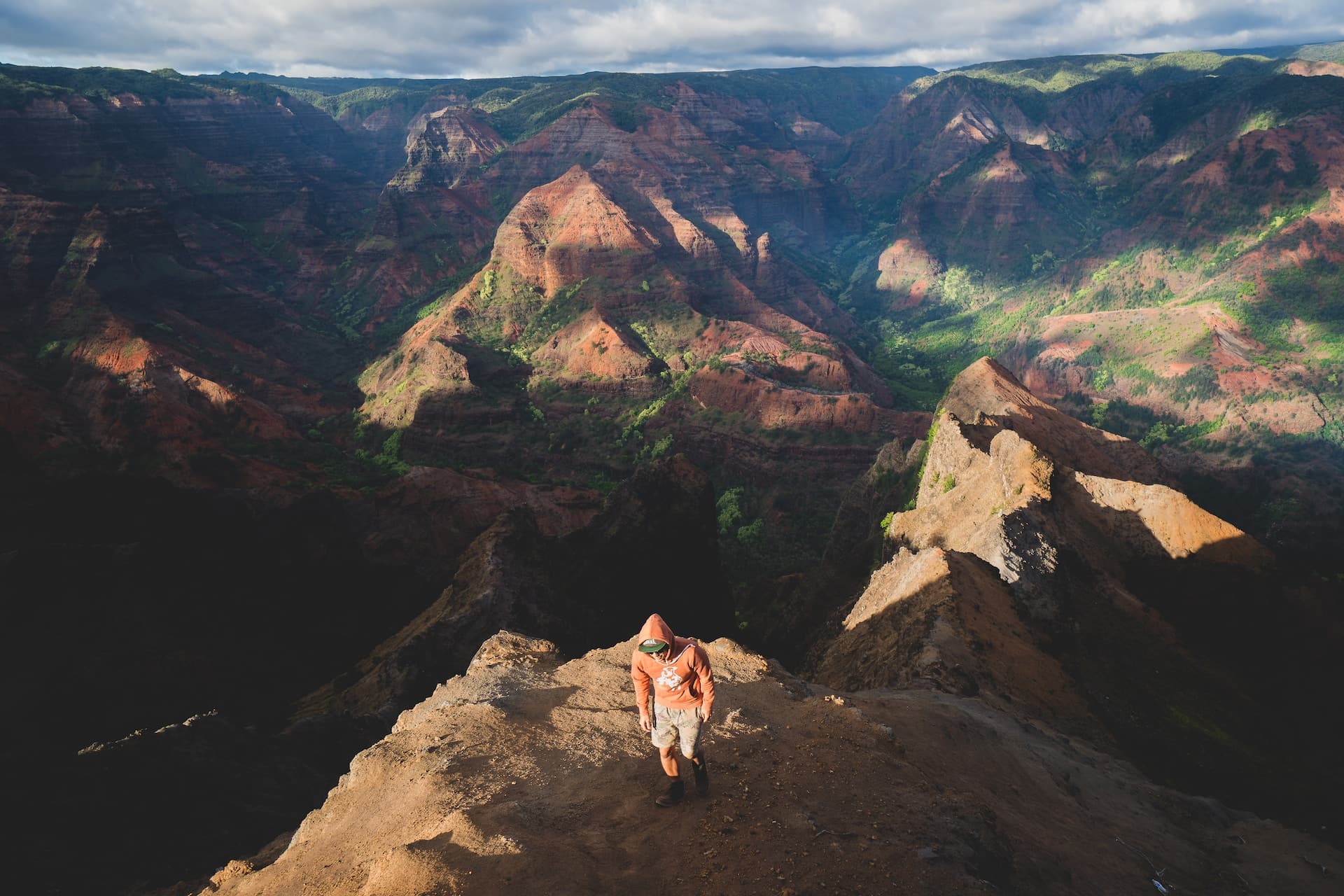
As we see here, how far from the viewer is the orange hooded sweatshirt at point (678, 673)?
1066cm

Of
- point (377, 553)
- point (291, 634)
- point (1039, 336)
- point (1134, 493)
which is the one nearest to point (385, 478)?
point (377, 553)

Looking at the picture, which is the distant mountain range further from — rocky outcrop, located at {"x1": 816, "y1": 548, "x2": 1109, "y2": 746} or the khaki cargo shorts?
the khaki cargo shorts

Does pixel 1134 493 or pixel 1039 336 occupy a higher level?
pixel 1134 493

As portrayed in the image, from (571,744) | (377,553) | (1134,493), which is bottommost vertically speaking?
(377,553)

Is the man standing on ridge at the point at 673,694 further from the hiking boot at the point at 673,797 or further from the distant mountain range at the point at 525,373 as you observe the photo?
the distant mountain range at the point at 525,373

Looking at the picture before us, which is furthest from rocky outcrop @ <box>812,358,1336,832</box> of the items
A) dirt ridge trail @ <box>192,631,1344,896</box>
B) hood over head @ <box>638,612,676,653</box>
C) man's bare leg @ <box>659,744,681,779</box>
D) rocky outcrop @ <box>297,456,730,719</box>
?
hood over head @ <box>638,612,676,653</box>

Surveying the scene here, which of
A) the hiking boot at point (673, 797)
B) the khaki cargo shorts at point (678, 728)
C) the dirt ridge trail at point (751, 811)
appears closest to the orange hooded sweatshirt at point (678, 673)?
the khaki cargo shorts at point (678, 728)

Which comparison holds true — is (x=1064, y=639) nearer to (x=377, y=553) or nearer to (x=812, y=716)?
(x=812, y=716)

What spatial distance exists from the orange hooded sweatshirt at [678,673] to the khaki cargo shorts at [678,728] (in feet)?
0.38

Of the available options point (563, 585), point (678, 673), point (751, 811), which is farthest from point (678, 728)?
point (563, 585)

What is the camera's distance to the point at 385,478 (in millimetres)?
78750

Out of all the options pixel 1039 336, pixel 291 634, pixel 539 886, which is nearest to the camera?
pixel 539 886

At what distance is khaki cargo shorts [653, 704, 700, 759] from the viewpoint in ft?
35.4

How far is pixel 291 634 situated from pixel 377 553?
533 inches
